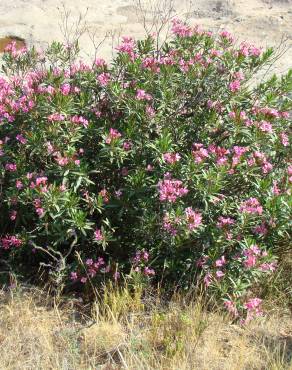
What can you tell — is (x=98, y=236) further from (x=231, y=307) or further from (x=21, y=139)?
(x=231, y=307)

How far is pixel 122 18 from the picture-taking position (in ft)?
34.3

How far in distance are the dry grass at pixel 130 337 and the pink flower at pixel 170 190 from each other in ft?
2.19

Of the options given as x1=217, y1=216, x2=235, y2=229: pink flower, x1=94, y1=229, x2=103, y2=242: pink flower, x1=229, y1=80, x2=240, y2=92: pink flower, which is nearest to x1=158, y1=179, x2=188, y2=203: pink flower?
x1=217, y1=216, x2=235, y2=229: pink flower

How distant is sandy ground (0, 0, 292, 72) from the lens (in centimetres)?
939

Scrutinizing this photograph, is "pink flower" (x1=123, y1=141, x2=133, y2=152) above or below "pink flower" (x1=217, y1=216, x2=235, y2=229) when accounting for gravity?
above

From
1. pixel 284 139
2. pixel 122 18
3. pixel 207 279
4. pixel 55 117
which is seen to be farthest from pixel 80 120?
Answer: pixel 122 18

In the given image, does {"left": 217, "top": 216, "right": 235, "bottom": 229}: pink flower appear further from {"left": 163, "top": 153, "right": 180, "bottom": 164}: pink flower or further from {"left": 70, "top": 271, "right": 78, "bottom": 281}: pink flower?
{"left": 70, "top": 271, "right": 78, "bottom": 281}: pink flower

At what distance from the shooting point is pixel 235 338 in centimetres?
382

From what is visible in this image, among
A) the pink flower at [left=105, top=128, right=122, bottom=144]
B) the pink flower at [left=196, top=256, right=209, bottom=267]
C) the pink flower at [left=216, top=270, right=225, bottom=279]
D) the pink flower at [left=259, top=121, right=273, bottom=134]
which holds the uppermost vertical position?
the pink flower at [left=259, top=121, right=273, bottom=134]

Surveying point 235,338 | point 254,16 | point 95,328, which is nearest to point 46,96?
point 95,328

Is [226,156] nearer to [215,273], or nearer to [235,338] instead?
[215,273]

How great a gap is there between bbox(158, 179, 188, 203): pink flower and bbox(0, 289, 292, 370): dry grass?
0.67 m

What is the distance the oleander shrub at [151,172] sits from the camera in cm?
380

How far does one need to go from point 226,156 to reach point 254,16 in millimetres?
6872
